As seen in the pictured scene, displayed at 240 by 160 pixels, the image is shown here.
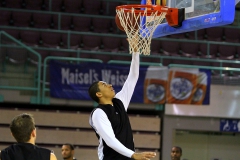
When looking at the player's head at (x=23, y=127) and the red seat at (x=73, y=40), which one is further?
the red seat at (x=73, y=40)

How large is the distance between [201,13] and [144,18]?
69 centimetres

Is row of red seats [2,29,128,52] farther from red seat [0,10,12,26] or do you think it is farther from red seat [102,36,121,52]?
red seat [0,10,12,26]

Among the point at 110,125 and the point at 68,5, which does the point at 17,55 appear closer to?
the point at 68,5

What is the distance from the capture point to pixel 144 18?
22.4 ft

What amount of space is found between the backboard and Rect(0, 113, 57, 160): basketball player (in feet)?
8.70

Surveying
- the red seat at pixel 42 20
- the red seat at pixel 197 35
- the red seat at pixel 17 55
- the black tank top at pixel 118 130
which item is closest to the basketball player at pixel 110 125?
the black tank top at pixel 118 130

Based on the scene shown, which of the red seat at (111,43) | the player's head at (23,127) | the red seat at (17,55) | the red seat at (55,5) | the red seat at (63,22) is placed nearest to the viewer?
the player's head at (23,127)

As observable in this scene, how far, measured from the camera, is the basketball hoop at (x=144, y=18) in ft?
21.4

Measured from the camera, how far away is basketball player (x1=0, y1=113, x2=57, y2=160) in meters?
3.90

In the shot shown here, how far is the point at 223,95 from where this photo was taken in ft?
40.0

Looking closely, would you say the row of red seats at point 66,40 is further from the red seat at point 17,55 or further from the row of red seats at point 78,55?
the red seat at point 17,55

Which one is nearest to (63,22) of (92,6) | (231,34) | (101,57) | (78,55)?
(92,6)

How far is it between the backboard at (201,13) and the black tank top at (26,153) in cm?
264

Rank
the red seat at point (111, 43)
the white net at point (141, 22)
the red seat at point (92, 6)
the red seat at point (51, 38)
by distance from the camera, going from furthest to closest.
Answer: the red seat at point (92, 6), the red seat at point (111, 43), the red seat at point (51, 38), the white net at point (141, 22)
